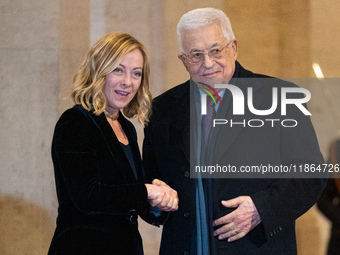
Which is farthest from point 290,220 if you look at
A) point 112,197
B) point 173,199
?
point 112,197

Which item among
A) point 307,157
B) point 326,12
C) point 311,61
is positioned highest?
point 326,12

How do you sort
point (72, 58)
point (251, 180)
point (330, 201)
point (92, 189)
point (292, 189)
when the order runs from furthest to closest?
1. point (72, 58)
2. point (330, 201)
3. point (251, 180)
4. point (292, 189)
5. point (92, 189)

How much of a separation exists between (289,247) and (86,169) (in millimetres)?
1127

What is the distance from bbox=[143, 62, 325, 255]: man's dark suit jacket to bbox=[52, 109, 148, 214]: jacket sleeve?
1.23 feet

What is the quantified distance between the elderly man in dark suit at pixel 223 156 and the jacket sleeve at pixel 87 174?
400 millimetres

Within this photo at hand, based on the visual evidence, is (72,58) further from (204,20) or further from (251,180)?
(251,180)

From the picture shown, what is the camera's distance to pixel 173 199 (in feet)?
7.45

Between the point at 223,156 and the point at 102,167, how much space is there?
2.09 feet

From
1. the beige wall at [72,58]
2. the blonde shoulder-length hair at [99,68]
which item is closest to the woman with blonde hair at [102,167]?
the blonde shoulder-length hair at [99,68]

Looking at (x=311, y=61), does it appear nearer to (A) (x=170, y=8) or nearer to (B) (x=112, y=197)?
(A) (x=170, y=8)


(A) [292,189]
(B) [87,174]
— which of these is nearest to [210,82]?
(A) [292,189]

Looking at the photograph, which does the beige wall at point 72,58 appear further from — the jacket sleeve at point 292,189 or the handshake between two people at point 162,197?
the handshake between two people at point 162,197

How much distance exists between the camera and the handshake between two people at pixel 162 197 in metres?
2.20

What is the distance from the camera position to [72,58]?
3.79 m
